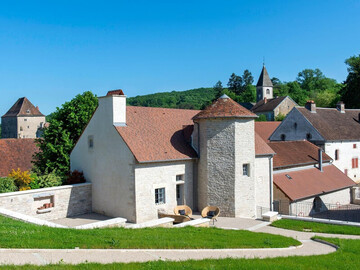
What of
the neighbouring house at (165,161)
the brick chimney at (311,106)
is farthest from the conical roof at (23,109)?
the neighbouring house at (165,161)

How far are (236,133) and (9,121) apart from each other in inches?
3785

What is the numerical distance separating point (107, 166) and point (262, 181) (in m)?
10.4

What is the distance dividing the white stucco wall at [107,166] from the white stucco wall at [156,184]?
39 cm

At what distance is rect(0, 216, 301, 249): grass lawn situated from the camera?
10117mm

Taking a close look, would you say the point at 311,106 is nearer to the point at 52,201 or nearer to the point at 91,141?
the point at 91,141

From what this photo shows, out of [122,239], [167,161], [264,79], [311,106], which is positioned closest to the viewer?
[122,239]

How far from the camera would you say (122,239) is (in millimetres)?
11328

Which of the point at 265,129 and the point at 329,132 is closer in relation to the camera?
the point at 329,132

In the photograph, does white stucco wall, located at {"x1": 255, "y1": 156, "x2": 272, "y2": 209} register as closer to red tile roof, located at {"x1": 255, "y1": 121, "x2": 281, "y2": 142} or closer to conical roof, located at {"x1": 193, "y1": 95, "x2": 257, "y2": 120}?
conical roof, located at {"x1": 193, "y1": 95, "x2": 257, "y2": 120}

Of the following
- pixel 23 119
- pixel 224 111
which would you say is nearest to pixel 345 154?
pixel 224 111

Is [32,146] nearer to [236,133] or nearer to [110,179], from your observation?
[110,179]

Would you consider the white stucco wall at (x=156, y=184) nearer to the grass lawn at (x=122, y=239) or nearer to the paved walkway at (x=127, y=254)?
the grass lawn at (x=122, y=239)

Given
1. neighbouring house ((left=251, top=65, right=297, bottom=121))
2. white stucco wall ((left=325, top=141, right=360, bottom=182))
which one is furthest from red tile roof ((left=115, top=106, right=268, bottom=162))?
neighbouring house ((left=251, top=65, right=297, bottom=121))

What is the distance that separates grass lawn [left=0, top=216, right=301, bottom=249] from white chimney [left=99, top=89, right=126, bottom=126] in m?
8.49
